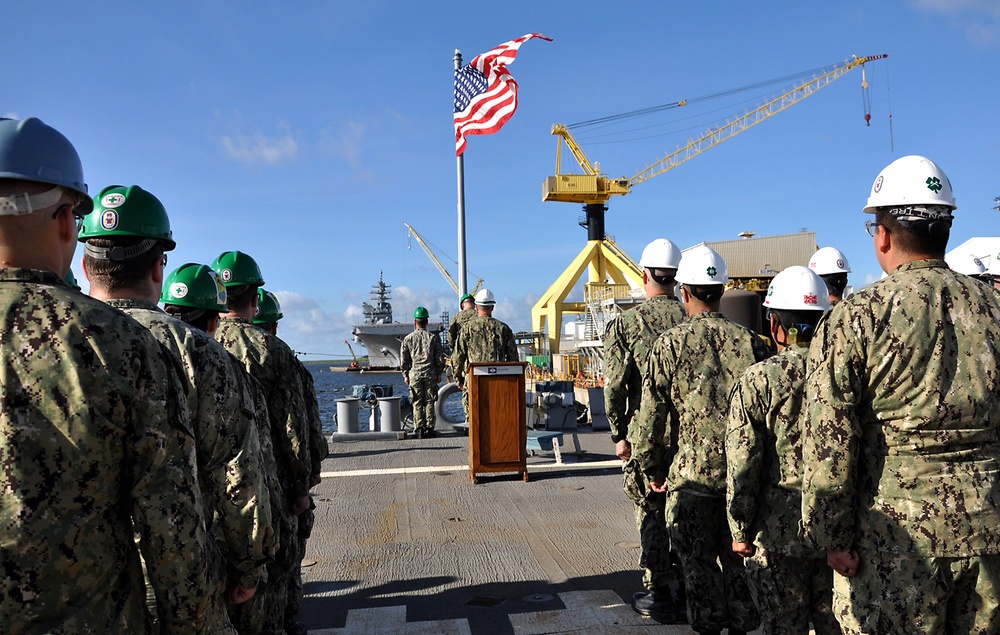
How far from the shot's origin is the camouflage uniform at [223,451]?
2.28 metres

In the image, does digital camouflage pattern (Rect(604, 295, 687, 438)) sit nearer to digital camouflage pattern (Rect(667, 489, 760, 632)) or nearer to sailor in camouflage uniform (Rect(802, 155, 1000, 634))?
digital camouflage pattern (Rect(667, 489, 760, 632))

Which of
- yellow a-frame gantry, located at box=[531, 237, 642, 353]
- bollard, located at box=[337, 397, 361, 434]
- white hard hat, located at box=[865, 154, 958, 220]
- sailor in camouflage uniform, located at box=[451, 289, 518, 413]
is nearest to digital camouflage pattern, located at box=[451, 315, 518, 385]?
sailor in camouflage uniform, located at box=[451, 289, 518, 413]

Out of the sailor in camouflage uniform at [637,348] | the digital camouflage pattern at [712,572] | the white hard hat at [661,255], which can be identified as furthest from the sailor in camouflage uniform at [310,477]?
the white hard hat at [661,255]

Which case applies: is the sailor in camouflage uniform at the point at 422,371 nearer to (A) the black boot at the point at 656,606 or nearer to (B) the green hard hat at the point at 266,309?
(B) the green hard hat at the point at 266,309

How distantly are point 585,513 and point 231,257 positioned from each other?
4.09m

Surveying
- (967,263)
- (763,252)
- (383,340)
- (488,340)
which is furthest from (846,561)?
(383,340)

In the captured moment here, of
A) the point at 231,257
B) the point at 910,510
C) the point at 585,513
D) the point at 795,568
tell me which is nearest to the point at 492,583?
the point at 585,513

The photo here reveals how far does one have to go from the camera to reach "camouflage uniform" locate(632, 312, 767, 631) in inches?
144

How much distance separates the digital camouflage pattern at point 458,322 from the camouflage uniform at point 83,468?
27.5ft

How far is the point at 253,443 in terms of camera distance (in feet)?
8.07

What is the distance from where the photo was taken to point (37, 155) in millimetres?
1700

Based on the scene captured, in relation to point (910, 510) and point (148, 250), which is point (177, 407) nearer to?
point (148, 250)

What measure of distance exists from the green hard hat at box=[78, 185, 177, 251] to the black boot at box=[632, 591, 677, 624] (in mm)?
3336

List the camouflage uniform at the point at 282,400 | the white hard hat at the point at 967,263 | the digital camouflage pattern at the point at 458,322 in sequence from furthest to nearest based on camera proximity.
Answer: the digital camouflage pattern at the point at 458,322
the white hard hat at the point at 967,263
the camouflage uniform at the point at 282,400
